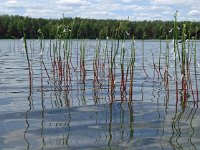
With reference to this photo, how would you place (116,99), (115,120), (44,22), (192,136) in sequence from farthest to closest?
(44,22)
(116,99)
(115,120)
(192,136)

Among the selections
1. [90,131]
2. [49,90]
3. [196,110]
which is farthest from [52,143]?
[49,90]

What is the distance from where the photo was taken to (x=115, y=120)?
8344 millimetres

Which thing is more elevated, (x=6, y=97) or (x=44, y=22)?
(x=44, y=22)

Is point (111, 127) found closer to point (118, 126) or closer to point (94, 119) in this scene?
point (118, 126)

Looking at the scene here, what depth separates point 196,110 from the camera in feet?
30.7

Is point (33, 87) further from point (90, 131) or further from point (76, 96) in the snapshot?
point (90, 131)

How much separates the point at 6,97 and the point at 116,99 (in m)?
3.10

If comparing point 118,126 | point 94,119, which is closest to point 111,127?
point 118,126

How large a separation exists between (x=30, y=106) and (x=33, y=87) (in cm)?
338

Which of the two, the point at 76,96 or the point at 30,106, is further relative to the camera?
the point at 76,96

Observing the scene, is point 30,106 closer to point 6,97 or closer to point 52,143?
point 6,97

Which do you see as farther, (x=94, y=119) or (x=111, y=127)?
(x=94, y=119)

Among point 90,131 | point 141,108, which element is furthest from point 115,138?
point 141,108

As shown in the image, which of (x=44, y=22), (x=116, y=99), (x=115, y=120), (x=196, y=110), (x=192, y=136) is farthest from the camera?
(x=44, y=22)
